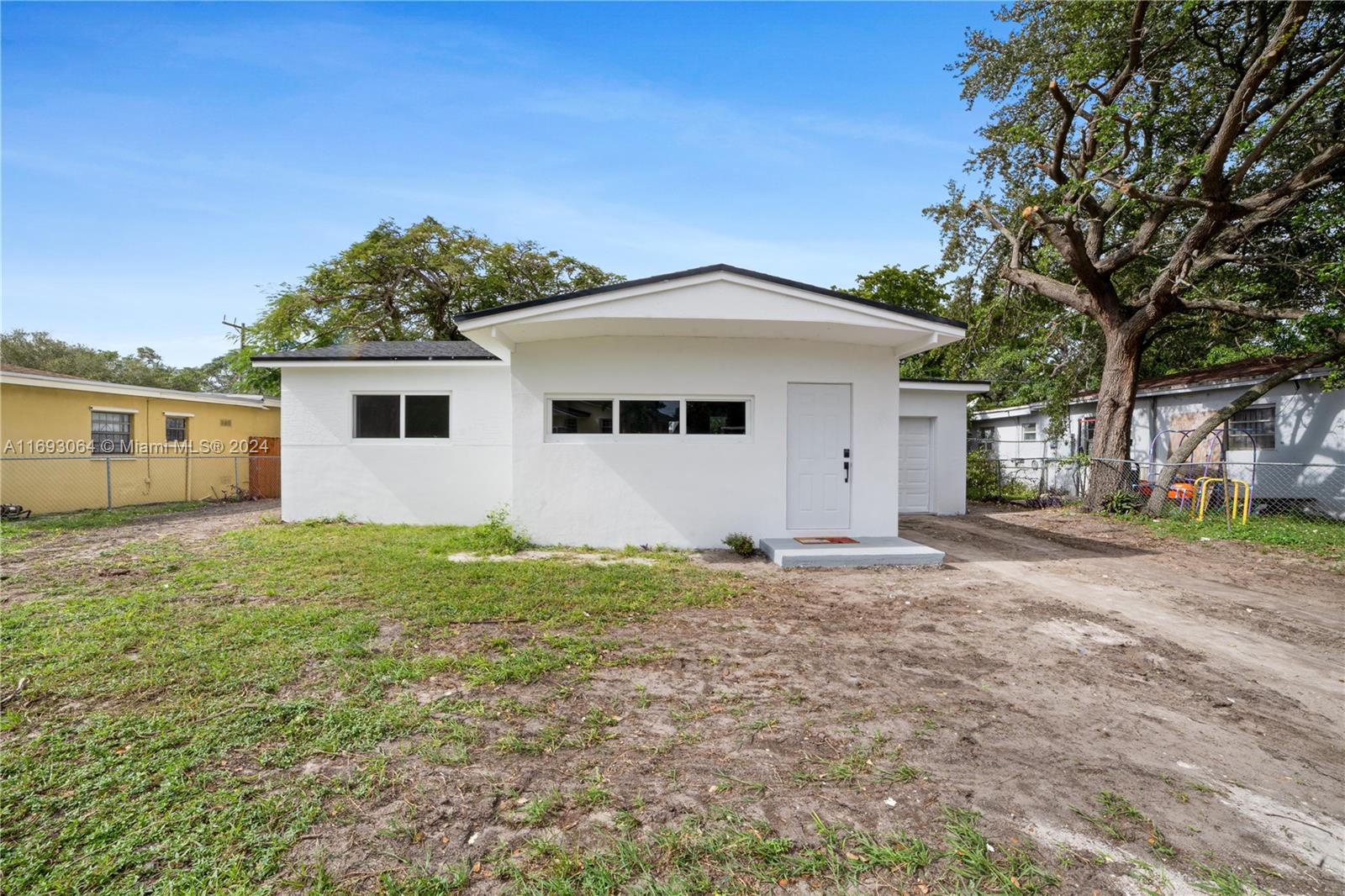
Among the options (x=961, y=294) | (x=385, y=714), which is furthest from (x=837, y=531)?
(x=961, y=294)

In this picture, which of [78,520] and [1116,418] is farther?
[1116,418]

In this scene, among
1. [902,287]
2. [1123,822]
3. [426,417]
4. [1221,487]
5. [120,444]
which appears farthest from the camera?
[902,287]

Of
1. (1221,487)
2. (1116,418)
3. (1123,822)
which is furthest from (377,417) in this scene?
(1221,487)

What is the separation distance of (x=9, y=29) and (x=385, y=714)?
8376 mm

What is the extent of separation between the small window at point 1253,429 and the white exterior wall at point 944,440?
22.3 feet

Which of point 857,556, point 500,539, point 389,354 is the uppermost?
point 389,354

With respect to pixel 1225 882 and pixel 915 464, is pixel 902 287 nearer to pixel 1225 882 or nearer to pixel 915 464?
pixel 915 464

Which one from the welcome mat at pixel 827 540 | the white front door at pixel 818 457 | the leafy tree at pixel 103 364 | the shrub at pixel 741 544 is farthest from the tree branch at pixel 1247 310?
the leafy tree at pixel 103 364

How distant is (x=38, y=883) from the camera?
Result: 189 cm

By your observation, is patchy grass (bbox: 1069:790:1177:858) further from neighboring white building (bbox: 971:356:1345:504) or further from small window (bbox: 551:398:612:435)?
neighboring white building (bbox: 971:356:1345:504)

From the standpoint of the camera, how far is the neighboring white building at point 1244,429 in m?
12.1

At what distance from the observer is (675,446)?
8.03 meters

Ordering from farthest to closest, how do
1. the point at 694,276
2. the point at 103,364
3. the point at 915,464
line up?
the point at 103,364, the point at 915,464, the point at 694,276

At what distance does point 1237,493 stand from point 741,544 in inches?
441
